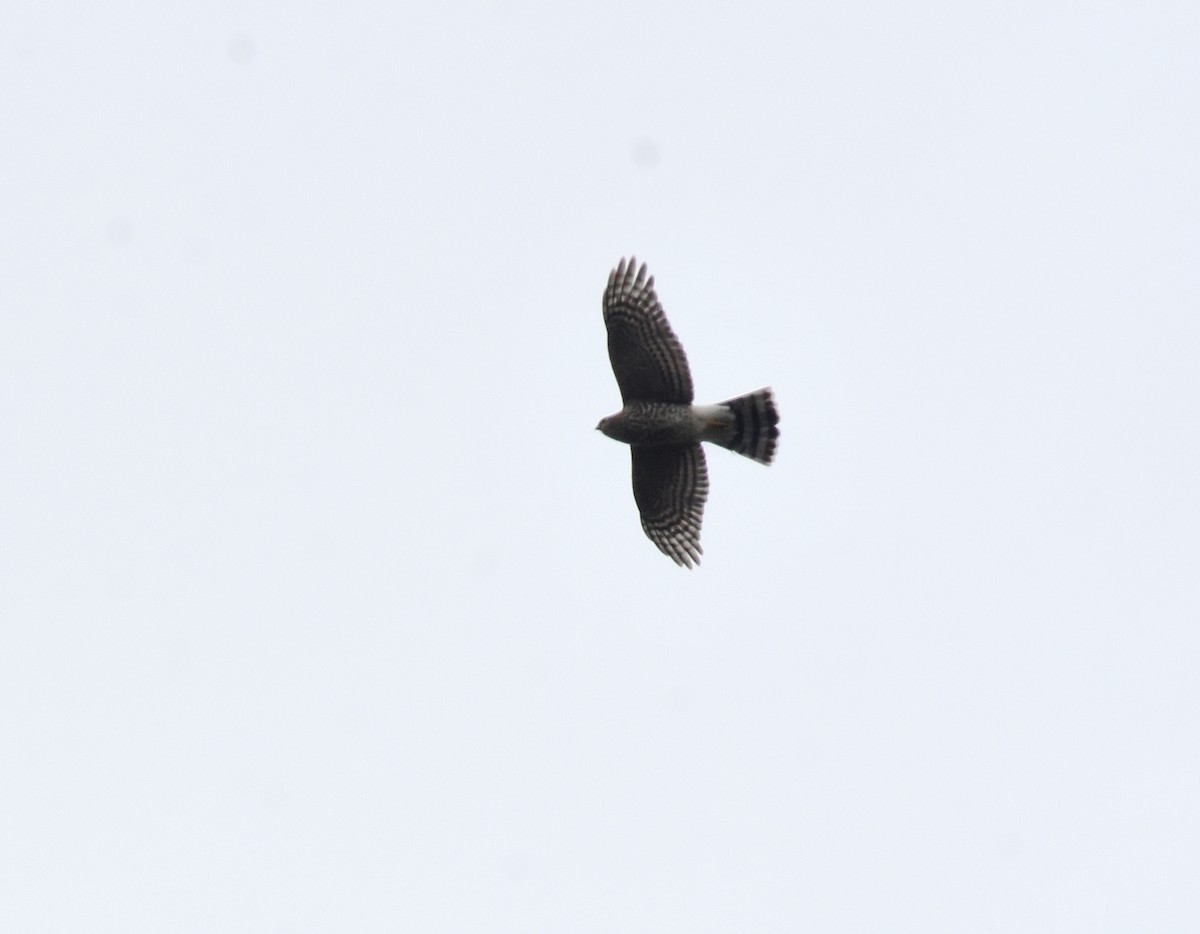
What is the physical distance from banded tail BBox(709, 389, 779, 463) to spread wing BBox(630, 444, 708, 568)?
2.89 ft

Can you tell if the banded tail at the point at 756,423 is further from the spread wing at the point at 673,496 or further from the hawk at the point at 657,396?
the spread wing at the point at 673,496

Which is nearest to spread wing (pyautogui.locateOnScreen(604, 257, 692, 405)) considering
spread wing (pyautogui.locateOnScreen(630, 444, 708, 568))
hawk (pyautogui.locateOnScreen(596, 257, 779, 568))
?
hawk (pyautogui.locateOnScreen(596, 257, 779, 568))

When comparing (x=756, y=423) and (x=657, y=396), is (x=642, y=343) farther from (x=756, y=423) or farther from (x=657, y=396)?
(x=756, y=423)

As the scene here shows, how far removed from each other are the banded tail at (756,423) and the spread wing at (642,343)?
602 millimetres

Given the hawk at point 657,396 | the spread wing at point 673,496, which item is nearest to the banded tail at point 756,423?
the hawk at point 657,396

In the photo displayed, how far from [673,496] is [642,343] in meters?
2.15

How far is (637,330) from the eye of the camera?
2702 centimetres

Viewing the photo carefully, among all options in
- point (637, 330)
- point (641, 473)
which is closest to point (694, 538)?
point (641, 473)

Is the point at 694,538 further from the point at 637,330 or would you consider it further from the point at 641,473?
the point at 637,330

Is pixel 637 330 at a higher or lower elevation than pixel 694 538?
higher

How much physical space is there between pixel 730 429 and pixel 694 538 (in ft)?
5.82

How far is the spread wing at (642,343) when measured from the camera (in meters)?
27.0

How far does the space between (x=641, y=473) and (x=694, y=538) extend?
1.04 meters

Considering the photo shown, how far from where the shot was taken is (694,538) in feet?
92.4
